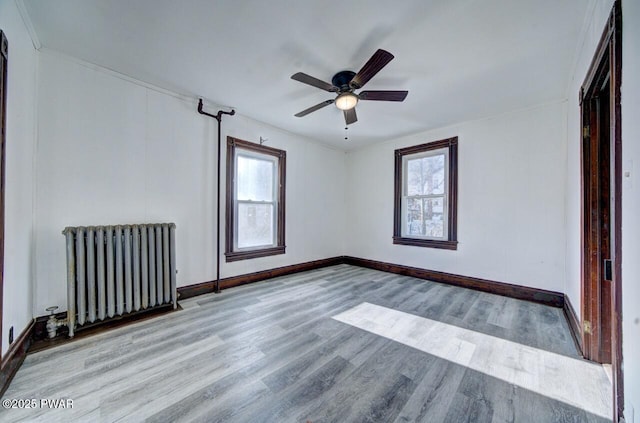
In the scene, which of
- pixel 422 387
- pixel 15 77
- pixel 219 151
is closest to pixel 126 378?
pixel 422 387

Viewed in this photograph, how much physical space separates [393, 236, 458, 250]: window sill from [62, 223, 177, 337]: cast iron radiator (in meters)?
3.67

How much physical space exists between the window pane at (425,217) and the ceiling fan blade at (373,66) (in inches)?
106

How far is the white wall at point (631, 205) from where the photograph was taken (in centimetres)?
102

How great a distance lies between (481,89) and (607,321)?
2528 millimetres

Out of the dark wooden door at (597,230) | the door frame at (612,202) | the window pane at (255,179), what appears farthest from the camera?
the window pane at (255,179)

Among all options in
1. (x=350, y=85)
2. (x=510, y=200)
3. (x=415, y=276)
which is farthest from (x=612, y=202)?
(x=415, y=276)

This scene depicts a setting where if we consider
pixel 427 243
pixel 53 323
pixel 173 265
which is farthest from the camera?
pixel 427 243

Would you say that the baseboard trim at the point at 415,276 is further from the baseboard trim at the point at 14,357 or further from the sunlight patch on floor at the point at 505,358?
the sunlight patch on floor at the point at 505,358

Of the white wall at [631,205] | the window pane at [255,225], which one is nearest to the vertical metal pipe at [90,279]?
the window pane at [255,225]

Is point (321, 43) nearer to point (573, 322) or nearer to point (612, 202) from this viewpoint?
point (612, 202)

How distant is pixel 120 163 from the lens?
2.74 m

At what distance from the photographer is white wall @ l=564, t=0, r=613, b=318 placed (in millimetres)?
1790

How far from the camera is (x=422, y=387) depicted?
1.67m

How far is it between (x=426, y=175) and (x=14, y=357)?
16.9 feet
